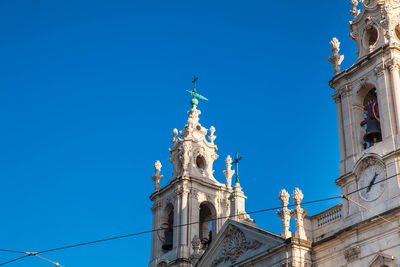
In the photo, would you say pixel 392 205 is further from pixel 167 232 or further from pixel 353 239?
pixel 167 232

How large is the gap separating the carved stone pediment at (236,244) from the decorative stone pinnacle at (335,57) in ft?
26.4

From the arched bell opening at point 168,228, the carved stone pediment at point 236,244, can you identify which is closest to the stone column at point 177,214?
the arched bell opening at point 168,228

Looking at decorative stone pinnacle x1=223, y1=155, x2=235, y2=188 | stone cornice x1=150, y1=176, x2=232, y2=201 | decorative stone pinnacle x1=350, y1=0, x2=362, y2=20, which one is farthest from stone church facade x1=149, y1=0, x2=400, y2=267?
decorative stone pinnacle x1=223, y1=155, x2=235, y2=188

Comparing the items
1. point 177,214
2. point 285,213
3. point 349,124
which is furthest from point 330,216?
point 177,214

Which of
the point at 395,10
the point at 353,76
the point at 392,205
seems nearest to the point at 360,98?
the point at 353,76

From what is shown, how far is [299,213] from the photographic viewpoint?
2983 centimetres

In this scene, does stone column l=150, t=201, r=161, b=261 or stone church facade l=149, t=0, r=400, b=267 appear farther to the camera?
stone column l=150, t=201, r=161, b=261

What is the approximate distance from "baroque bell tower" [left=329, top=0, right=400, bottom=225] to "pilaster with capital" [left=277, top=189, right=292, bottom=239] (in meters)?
2.41

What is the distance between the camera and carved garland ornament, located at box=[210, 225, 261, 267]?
105ft

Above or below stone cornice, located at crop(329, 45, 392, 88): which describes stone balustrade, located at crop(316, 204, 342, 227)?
below

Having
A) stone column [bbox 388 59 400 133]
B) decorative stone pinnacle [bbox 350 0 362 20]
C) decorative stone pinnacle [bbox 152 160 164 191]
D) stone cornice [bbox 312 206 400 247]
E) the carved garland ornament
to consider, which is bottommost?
stone cornice [bbox 312 206 400 247]

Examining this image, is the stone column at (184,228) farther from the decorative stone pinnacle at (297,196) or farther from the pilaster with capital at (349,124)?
the pilaster with capital at (349,124)

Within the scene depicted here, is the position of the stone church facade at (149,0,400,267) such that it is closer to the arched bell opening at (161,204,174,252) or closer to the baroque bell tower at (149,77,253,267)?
the baroque bell tower at (149,77,253,267)

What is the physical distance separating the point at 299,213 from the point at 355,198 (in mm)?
2457
